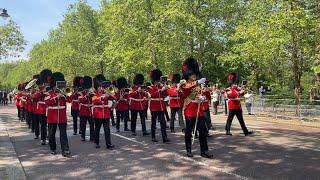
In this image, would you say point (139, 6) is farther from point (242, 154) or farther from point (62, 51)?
point (242, 154)

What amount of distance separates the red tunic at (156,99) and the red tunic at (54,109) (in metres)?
2.95

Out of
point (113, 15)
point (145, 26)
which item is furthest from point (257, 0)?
point (113, 15)

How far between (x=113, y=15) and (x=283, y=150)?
1223 inches

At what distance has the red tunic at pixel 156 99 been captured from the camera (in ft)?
44.7

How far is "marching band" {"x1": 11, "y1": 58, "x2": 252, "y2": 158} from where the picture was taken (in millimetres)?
10641

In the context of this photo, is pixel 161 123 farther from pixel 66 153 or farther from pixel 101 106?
pixel 66 153

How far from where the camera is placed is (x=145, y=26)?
36.8 metres

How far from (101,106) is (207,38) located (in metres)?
21.8

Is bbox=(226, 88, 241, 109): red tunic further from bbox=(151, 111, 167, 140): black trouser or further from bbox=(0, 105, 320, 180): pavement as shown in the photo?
bbox=(151, 111, 167, 140): black trouser

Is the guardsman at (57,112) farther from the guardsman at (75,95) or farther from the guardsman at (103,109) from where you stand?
the guardsman at (75,95)

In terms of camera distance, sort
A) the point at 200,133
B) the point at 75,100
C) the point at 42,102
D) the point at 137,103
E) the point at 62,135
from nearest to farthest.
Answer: the point at 200,133 → the point at 62,135 → the point at 42,102 → the point at 137,103 → the point at 75,100

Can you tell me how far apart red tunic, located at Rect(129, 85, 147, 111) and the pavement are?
1078 millimetres

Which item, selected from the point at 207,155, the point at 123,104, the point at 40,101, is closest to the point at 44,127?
the point at 40,101

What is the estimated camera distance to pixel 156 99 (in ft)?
45.2
